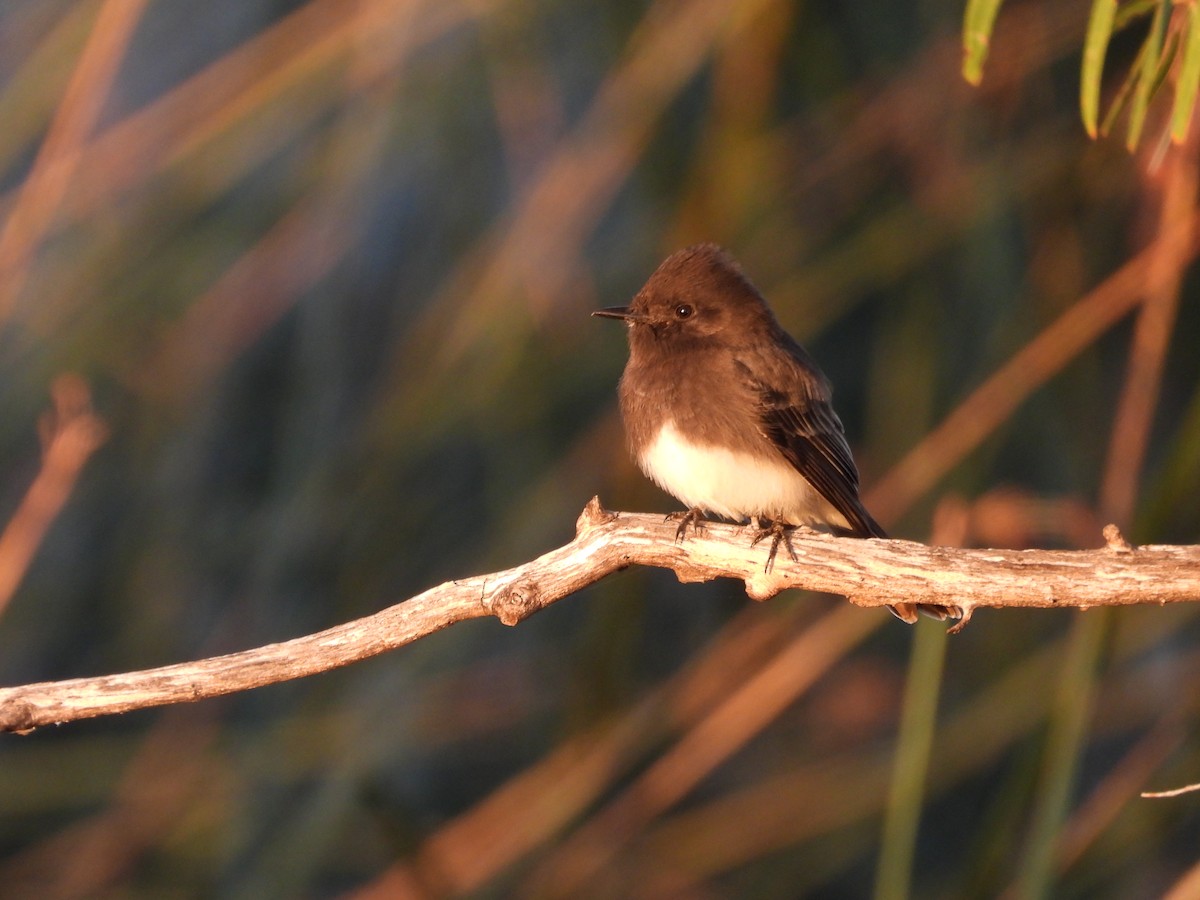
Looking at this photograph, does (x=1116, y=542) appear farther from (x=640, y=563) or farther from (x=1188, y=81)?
(x=640, y=563)

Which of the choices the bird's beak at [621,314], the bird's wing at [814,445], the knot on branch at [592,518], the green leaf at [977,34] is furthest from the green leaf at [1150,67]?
the bird's beak at [621,314]

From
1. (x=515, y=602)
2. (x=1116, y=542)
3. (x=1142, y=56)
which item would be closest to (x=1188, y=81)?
(x=1142, y=56)

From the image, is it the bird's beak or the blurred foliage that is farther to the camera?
the bird's beak

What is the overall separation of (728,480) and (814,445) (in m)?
0.32

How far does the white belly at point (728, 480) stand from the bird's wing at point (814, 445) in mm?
44

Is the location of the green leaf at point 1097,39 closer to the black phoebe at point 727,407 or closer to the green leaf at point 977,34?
the green leaf at point 977,34

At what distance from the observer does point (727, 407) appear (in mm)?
4039

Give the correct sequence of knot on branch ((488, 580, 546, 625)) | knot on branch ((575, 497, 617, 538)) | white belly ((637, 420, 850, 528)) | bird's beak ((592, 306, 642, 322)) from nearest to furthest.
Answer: knot on branch ((488, 580, 546, 625)), knot on branch ((575, 497, 617, 538)), white belly ((637, 420, 850, 528)), bird's beak ((592, 306, 642, 322))

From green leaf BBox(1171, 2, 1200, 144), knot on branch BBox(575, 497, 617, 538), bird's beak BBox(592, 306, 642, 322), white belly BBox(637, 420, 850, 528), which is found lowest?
green leaf BBox(1171, 2, 1200, 144)

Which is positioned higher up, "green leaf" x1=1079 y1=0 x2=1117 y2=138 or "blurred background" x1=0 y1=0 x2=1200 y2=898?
"blurred background" x1=0 y1=0 x2=1200 y2=898

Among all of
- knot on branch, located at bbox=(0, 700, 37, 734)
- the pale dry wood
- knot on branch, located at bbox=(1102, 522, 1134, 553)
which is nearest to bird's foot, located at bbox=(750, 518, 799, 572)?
the pale dry wood

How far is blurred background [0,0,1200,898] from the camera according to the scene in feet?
13.6

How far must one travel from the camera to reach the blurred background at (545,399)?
4137 millimetres

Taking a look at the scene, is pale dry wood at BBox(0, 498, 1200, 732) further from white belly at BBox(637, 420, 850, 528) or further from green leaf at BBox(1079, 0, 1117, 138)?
white belly at BBox(637, 420, 850, 528)
